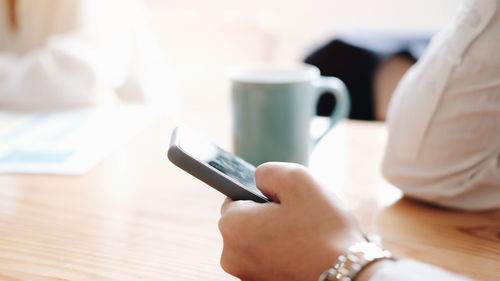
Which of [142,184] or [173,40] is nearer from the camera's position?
[142,184]

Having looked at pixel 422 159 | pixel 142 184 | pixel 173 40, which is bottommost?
pixel 173 40

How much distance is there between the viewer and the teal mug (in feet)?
1.75

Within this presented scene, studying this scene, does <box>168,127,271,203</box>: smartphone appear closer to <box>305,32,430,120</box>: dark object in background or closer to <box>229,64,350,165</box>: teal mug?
<box>229,64,350,165</box>: teal mug

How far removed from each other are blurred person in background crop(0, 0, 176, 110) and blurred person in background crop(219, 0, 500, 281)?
25.1 inches

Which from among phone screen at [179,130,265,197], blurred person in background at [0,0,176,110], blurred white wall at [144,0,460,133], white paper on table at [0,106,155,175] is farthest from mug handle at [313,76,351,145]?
blurred white wall at [144,0,460,133]

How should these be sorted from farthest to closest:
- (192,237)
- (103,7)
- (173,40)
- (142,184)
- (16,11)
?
(173,40)
(16,11)
(103,7)
(142,184)
(192,237)

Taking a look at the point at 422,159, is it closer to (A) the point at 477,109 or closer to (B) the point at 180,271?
(A) the point at 477,109

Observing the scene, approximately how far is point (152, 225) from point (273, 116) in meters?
0.18

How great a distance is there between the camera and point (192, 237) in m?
0.45

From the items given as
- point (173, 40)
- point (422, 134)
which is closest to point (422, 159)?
point (422, 134)

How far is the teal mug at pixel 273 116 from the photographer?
0.53 meters

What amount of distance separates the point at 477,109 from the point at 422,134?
57 millimetres

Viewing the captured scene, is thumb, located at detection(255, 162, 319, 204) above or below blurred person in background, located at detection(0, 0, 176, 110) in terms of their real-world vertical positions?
above

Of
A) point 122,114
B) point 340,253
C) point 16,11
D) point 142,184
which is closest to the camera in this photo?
point 340,253
